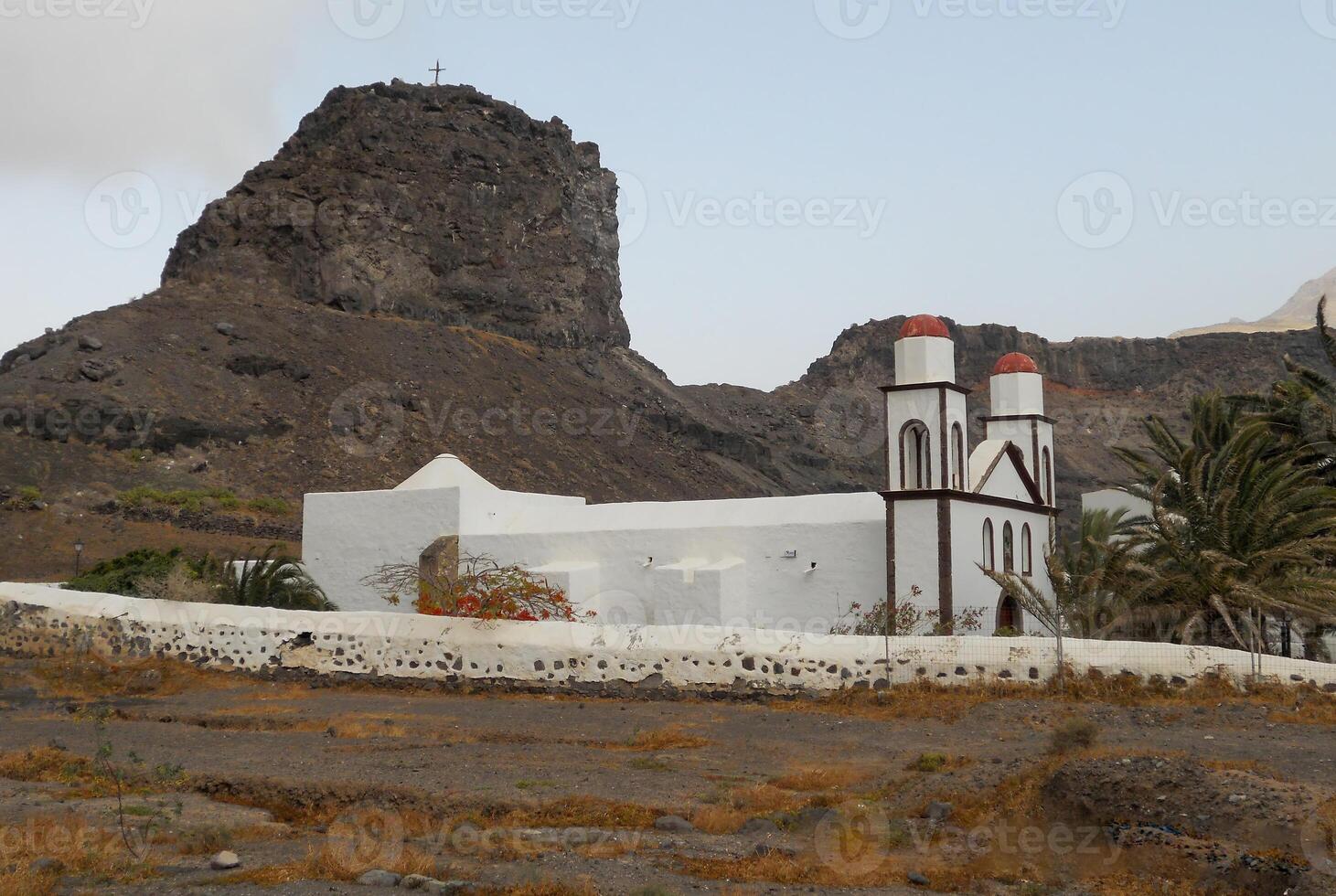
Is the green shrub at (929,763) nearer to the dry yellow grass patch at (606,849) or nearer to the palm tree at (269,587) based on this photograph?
the dry yellow grass patch at (606,849)

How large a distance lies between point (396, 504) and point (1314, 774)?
1836 centimetres

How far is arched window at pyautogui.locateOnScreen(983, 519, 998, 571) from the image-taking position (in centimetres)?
2302

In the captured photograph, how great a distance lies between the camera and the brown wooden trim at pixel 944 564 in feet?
68.9

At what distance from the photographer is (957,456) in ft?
74.0

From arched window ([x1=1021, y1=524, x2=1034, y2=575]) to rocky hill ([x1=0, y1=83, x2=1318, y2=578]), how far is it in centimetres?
2678

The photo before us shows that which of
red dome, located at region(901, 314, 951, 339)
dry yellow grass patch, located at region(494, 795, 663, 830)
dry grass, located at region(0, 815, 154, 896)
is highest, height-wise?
red dome, located at region(901, 314, 951, 339)

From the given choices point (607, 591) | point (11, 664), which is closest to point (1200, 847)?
point (607, 591)

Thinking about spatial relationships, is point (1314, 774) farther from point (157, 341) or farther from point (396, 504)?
point (157, 341)

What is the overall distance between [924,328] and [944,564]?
4172 mm

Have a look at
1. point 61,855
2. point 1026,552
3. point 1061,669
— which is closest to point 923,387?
point 1026,552

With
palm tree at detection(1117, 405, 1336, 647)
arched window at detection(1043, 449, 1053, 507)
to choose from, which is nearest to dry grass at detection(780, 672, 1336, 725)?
palm tree at detection(1117, 405, 1336, 647)

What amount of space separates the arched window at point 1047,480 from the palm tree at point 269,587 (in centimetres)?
1415

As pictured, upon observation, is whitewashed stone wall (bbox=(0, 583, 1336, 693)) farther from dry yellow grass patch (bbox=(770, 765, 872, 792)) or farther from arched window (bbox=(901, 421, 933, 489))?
arched window (bbox=(901, 421, 933, 489))

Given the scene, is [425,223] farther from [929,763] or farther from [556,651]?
[929,763]
